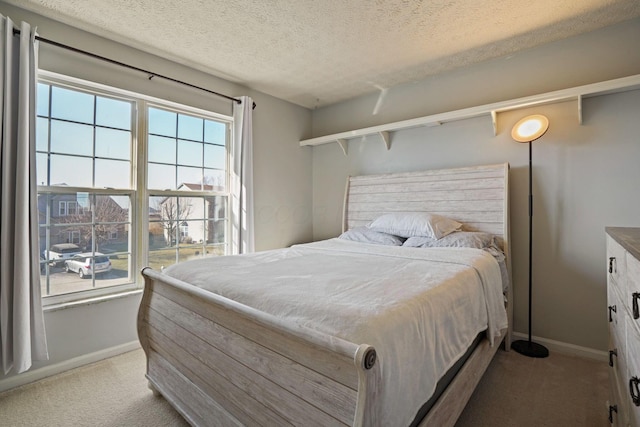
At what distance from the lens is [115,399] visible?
186cm

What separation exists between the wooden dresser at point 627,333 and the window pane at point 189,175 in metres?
3.12

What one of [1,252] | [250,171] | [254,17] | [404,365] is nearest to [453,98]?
[254,17]


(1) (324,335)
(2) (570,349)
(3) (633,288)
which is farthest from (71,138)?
(2) (570,349)

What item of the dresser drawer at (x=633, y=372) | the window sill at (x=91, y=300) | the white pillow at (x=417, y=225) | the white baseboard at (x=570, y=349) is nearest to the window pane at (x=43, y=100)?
the window sill at (x=91, y=300)

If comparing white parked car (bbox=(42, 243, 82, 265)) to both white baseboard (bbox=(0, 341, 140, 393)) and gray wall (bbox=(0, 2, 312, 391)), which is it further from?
white baseboard (bbox=(0, 341, 140, 393))

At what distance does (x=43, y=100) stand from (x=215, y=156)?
141 cm

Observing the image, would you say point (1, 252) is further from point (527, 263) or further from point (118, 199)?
point (527, 263)

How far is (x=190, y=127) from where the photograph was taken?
3.03m

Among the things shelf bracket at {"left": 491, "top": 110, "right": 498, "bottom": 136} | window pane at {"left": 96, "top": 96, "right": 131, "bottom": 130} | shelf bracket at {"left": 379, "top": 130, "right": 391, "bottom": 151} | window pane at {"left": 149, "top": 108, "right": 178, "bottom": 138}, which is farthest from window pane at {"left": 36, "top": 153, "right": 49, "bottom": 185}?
shelf bracket at {"left": 491, "top": 110, "right": 498, "bottom": 136}

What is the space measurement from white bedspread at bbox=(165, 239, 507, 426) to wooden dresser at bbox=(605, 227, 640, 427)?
1.74 feet

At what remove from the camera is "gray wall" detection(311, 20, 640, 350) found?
223 cm

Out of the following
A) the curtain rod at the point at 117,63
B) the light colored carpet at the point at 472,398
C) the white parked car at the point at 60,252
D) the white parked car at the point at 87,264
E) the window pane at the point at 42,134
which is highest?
the curtain rod at the point at 117,63

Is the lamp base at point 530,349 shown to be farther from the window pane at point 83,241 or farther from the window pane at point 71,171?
the window pane at point 71,171

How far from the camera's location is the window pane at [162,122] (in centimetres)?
274
